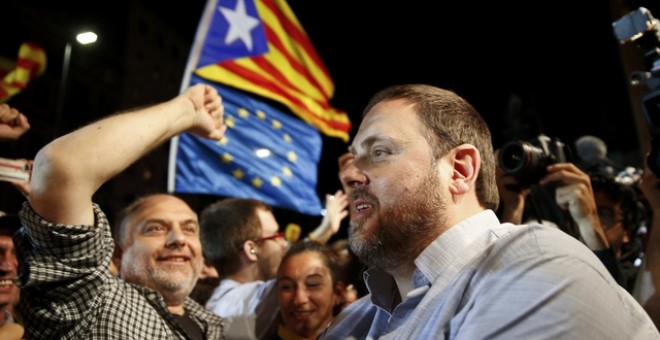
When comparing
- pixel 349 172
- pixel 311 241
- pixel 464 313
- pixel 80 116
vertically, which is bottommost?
pixel 311 241

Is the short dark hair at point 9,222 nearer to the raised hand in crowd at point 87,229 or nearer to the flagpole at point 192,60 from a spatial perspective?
the raised hand in crowd at point 87,229

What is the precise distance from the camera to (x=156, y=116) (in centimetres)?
194

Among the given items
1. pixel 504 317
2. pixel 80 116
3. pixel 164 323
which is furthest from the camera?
pixel 80 116

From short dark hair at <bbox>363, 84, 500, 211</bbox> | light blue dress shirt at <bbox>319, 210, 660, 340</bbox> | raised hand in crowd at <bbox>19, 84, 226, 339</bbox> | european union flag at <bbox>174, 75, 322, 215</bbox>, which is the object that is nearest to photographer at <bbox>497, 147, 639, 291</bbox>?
short dark hair at <bbox>363, 84, 500, 211</bbox>

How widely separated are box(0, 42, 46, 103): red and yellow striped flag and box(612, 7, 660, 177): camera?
354 centimetres

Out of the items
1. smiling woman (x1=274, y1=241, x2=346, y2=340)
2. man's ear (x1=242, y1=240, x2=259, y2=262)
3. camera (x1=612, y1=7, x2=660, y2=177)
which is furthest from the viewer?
man's ear (x1=242, y1=240, x2=259, y2=262)

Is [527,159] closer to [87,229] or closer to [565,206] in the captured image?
[565,206]

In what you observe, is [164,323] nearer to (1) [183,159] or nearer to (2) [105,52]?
(1) [183,159]

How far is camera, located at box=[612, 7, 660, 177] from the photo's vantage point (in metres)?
2.51

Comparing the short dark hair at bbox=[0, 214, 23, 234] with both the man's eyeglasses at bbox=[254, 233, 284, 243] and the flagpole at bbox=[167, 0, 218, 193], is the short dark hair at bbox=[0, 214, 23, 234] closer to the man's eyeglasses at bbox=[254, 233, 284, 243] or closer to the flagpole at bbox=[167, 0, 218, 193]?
the flagpole at bbox=[167, 0, 218, 193]

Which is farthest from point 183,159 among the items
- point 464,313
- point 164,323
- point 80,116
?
point 80,116

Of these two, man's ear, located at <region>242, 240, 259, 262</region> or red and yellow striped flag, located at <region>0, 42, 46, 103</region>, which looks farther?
man's ear, located at <region>242, 240, 259, 262</region>

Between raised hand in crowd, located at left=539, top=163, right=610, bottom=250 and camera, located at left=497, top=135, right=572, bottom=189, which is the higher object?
camera, located at left=497, top=135, right=572, bottom=189

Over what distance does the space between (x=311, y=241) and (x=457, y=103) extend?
1915mm
